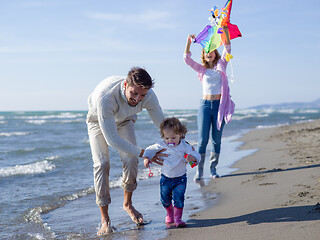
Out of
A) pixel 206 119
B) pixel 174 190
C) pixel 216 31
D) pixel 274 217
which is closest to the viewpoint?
pixel 274 217

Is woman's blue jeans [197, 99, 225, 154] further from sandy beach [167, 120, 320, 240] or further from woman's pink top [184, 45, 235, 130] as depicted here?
sandy beach [167, 120, 320, 240]

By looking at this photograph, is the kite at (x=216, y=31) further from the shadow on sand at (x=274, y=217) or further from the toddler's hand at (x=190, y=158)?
the shadow on sand at (x=274, y=217)

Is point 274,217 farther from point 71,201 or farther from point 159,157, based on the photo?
point 71,201

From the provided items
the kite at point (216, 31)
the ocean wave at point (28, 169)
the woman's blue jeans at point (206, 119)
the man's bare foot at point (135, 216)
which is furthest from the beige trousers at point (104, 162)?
the ocean wave at point (28, 169)

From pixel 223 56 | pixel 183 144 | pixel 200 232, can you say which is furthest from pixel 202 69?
pixel 200 232

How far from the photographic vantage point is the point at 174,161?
3.56m

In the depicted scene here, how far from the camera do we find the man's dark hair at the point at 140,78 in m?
3.26

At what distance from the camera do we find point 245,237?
9.14 feet

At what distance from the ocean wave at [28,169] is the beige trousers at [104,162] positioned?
13.3 ft

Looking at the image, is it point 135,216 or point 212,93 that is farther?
point 212,93

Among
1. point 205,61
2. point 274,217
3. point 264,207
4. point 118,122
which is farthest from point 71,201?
point 274,217

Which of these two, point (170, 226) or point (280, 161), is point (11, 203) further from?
point (280, 161)

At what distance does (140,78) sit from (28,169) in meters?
5.29

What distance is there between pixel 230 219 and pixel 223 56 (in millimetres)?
2849
